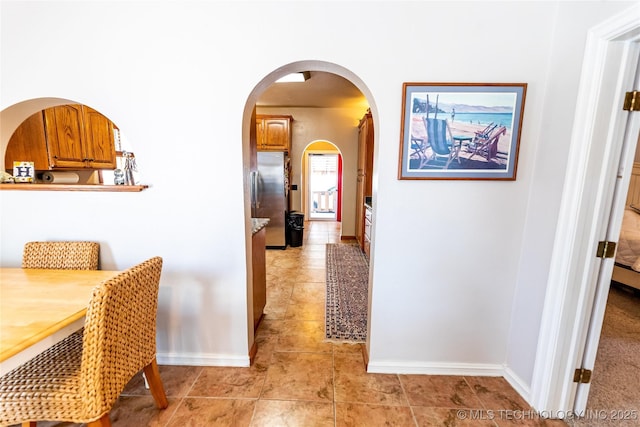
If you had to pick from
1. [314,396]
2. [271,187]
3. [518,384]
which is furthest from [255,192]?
[518,384]

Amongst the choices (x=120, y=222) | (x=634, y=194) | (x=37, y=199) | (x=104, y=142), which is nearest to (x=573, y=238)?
(x=120, y=222)

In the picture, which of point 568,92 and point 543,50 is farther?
point 543,50

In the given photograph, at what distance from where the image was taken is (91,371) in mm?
1096

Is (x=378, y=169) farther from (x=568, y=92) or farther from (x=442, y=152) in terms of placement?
(x=568, y=92)

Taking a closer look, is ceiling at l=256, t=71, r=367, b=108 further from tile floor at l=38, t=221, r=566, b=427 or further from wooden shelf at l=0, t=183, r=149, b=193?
tile floor at l=38, t=221, r=566, b=427

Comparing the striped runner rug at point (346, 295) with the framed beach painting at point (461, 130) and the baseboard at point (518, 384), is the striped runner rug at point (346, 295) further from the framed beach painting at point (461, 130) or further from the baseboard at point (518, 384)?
the framed beach painting at point (461, 130)

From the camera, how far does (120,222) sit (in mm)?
1822

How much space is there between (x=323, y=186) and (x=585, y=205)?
7.17 m

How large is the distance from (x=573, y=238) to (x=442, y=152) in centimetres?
81

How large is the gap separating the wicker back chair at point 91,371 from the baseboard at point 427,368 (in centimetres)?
151

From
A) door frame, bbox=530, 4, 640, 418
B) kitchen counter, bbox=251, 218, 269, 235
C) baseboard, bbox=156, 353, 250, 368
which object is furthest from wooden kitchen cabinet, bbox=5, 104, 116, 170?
door frame, bbox=530, 4, 640, 418

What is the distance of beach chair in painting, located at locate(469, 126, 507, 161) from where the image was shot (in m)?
1.63

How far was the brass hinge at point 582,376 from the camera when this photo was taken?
151 centimetres

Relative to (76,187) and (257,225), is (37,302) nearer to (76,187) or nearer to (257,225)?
(76,187)
